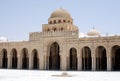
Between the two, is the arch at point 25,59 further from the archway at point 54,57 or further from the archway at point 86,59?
the archway at point 86,59

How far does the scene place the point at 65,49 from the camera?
105 ft

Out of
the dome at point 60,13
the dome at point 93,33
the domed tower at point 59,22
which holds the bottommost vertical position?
the dome at point 93,33

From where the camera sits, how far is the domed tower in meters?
36.4

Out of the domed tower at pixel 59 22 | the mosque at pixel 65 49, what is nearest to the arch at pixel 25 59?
the mosque at pixel 65 49

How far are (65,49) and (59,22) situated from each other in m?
7.11

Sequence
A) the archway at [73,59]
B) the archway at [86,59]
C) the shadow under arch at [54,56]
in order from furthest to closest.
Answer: the shadow under arch at [54,56] < the archway at [73,59] < the archway at [86,59]

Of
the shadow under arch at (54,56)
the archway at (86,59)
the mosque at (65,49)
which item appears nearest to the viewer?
the mosque at (65,49)

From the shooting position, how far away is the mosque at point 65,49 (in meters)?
29.7

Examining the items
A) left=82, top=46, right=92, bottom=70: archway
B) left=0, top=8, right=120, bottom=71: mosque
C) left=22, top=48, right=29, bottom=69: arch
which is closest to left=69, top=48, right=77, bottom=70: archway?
left=0, top=8, right=120, bottom=71: mosque

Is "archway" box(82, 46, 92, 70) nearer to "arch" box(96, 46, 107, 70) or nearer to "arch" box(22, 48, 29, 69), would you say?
"arch" box(96, 46, 107, 70)

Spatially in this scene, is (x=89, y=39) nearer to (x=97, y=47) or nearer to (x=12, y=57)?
(x=97, y=47)

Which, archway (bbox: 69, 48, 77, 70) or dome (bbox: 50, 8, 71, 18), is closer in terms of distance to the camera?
archway (bbox: 69, 48, 77, 70)

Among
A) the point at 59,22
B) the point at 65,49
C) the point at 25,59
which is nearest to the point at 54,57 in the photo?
the point at 65,49

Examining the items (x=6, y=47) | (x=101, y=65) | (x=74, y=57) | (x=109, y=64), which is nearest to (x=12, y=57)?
(x=6, y=47)
